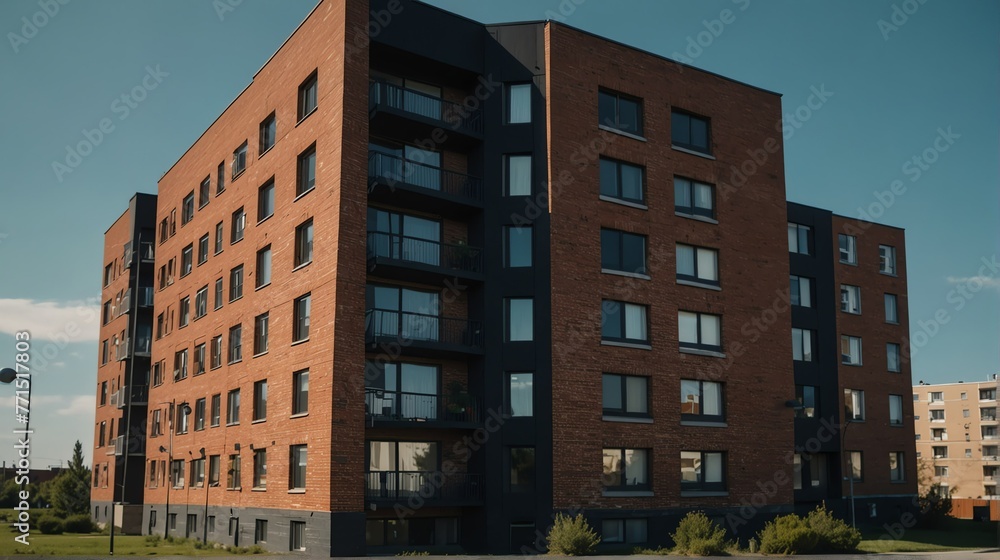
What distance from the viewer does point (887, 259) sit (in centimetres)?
5259

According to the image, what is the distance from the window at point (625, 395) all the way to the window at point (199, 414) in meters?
19.5

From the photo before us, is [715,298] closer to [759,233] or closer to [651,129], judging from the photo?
[759,233]

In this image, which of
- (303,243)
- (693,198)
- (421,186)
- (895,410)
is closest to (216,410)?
(303,243)

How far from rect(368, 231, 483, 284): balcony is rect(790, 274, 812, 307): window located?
21493mm

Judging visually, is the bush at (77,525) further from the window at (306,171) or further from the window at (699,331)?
the window at (699,331)

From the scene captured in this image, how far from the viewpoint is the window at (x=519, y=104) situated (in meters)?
33.4

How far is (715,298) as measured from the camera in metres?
36.7

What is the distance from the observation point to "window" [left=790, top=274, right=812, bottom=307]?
154ft

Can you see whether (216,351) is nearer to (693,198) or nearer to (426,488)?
(426,488)

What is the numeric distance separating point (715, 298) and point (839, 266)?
53.4 feet

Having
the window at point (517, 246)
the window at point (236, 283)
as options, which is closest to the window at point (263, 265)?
the window at point (236, 283)

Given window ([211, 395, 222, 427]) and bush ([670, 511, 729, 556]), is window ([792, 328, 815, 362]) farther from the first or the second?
window ([211, 395, 222, 427])

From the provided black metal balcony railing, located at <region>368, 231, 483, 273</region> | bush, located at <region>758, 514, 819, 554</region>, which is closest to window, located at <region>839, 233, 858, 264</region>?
bush, located at <region>758, 514, 819, 554</region>

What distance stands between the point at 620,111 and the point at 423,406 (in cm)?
1364
